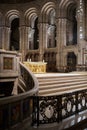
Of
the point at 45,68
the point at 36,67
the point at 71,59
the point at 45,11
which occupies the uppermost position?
the point at 45,11

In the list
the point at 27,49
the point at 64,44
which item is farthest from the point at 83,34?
the point at 27,49

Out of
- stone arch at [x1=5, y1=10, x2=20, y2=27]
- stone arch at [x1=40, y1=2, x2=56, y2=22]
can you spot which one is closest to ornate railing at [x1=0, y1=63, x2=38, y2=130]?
stone arch at [x1=40, y1=2, x2=56, y2=22]

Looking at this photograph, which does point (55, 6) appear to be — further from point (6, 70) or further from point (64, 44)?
point (6, 70)

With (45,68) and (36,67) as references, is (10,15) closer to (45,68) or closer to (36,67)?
(45,68)

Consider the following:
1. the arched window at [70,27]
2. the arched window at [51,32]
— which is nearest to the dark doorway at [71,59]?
the arched window at [70,27]

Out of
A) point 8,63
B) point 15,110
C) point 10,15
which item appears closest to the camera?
point 15,110

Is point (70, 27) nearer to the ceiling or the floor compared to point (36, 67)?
nearer to the ceiling

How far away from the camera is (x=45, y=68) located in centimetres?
2097

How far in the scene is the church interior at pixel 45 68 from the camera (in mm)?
5984

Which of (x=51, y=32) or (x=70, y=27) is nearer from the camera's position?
(x=70, y=27)

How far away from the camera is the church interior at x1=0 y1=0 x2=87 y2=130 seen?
5984 millimetres

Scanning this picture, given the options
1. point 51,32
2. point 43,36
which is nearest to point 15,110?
point 43,36

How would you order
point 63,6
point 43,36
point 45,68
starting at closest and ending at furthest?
point 45,68 → point 63,6 → point 43,36

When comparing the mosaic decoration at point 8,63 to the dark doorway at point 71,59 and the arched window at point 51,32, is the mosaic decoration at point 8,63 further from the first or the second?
the arched window at point 51,32
